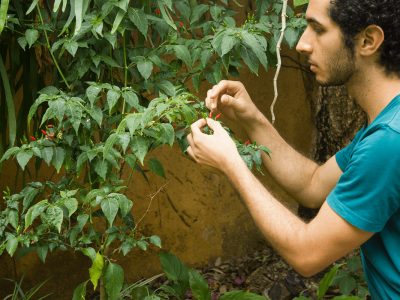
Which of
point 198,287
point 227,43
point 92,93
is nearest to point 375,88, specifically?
point 227,43

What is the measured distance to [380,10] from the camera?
1.96m

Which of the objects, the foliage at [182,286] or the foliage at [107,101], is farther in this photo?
the foliage at [182,286]

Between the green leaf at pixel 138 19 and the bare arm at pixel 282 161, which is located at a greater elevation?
the green leaf at pixel 138 19

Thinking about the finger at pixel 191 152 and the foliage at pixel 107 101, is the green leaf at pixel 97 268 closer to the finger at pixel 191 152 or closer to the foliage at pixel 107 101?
the foliage at pixel 107 101

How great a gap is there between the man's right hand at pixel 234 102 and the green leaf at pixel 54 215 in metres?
0.58

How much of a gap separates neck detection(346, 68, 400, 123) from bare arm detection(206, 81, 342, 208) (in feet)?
1.40

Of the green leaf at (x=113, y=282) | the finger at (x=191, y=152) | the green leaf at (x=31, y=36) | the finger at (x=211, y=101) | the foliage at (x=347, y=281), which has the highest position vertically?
the green leaf at (x=31, y=36)

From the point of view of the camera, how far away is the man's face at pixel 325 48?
79.7 inches

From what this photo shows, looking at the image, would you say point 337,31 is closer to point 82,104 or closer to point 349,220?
point 349,220

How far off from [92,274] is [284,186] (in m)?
0.70

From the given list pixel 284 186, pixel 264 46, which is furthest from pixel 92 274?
pixel 264 46

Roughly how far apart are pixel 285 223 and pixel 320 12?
0.59 metres

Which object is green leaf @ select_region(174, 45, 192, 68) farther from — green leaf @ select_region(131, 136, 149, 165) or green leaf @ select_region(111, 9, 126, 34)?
green leaf @ select_region(131, 136, 149, 165)

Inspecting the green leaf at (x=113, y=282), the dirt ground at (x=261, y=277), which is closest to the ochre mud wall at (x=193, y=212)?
the dirt ground at (x=261, y=277)
